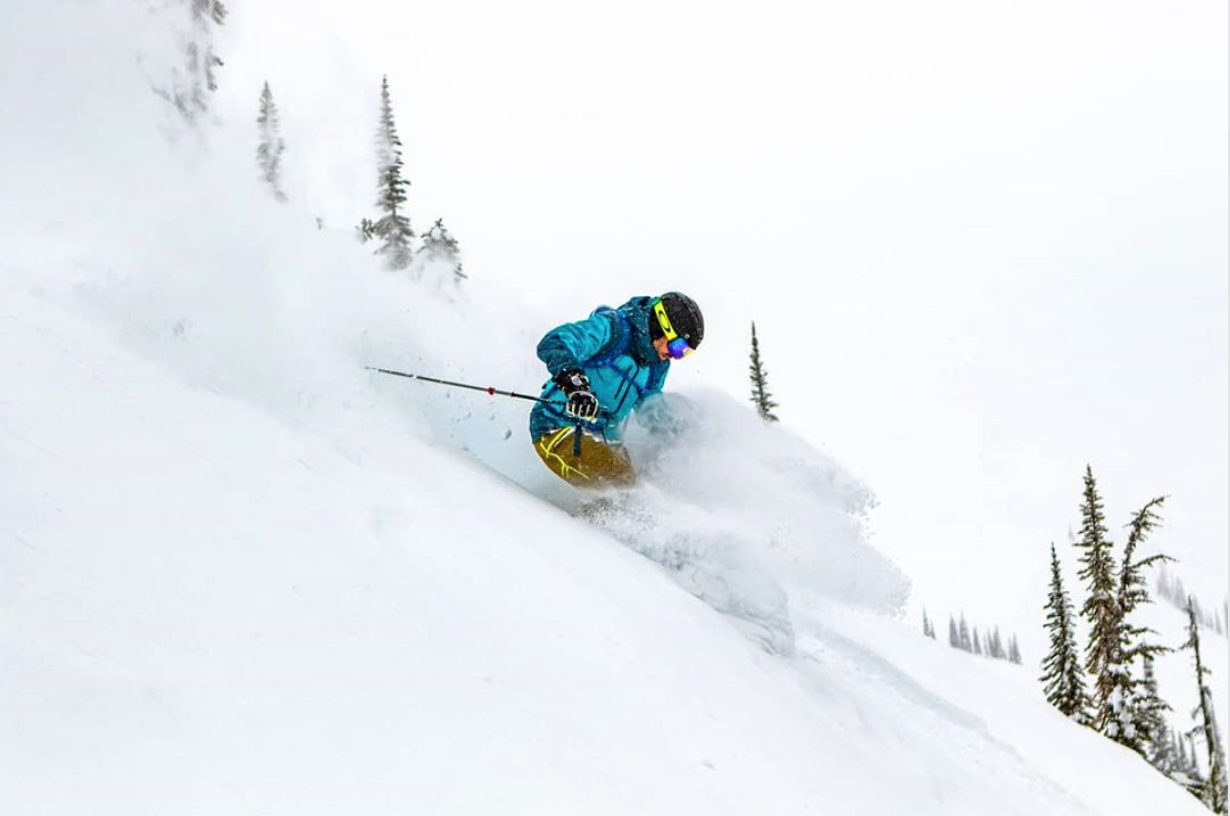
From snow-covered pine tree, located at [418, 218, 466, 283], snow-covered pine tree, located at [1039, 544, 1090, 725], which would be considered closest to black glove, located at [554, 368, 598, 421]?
snow-covered pine tree, located at [418, 218, 466, 283]

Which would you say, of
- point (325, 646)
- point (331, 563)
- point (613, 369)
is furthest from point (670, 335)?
point (325, 646)

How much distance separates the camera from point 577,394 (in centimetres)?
752

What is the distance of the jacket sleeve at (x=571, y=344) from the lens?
779cm

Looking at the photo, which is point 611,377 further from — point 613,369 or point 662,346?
point 662,346

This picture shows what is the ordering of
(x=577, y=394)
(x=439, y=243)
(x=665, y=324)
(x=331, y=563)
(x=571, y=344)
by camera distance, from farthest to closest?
(x=439, y=243)
(x=665, y=324)
(x=571, y=344)
(x=577, y=394)
(x=331, y=563)

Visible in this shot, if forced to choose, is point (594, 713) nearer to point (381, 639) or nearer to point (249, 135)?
point (381, 639)

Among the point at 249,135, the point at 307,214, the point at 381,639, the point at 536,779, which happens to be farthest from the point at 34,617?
the point at 249,135

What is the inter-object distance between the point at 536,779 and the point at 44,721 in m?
1.86

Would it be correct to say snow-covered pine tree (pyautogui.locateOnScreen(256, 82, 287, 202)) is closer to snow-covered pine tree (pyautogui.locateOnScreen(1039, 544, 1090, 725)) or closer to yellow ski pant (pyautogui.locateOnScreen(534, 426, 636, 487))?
yellow ski pant (pyautogui.locateOnScreen(534, 426, 636, 487))


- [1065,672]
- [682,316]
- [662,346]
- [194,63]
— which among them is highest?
[194,63]

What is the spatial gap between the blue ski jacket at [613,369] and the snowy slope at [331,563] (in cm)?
79

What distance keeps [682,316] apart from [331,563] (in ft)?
15.5

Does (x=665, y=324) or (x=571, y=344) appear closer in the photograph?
(x=571, y=344)

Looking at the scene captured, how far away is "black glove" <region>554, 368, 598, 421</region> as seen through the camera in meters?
7.51
